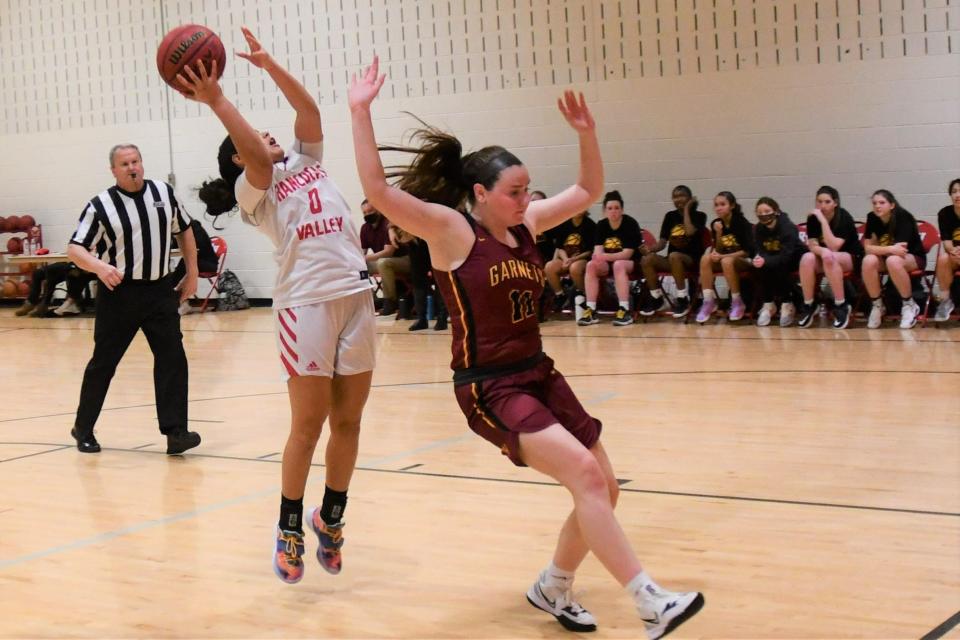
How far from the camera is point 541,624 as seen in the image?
3578mm

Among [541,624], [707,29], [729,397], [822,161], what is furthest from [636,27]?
[541,624]

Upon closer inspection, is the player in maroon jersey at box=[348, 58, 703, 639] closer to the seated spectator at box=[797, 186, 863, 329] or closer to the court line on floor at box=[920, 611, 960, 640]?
the court line on floor at box=[920, 611, 960, 640]

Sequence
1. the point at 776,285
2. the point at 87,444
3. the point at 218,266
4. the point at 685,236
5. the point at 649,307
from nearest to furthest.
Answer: the point at 87,444, the point at 776,285, the point at 685,236, the point at 649,307, the point at 218,266

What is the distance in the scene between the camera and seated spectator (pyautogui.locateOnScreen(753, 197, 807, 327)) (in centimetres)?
1098

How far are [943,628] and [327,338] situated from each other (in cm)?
214

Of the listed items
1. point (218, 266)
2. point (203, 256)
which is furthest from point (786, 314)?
point (218, 266)

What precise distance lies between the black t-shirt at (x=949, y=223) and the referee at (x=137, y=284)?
693 cm

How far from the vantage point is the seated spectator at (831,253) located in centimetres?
1063

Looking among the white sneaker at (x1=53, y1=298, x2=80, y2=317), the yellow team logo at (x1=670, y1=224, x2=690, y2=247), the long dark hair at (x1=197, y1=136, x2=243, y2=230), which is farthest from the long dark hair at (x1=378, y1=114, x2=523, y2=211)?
the white sneaker at (x1=53, y1=298, x2=80, y2=317)

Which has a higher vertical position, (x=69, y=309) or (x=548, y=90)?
(x=548, y=90)

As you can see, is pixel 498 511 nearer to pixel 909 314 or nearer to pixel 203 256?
pixel 909 314

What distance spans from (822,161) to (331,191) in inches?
343

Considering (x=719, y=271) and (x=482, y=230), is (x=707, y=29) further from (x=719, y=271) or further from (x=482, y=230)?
(x=482, y=230)

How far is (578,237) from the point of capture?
40.0 feet
